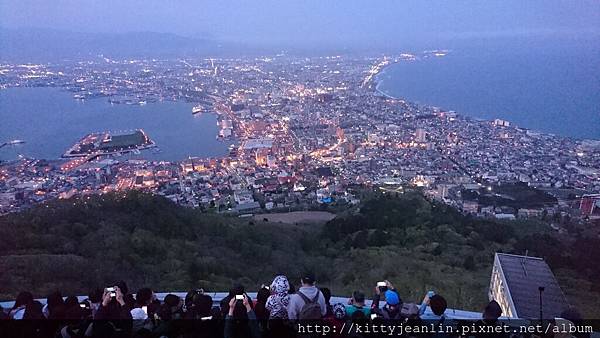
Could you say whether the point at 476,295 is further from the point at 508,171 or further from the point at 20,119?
the point at 20,119

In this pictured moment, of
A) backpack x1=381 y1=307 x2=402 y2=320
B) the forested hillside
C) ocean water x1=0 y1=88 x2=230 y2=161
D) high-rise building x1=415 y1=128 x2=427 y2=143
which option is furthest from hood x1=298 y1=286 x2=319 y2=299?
high-rise building x1=415 y1=128 x2=427 y2=143

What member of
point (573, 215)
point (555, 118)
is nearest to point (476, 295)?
point (573, 215)

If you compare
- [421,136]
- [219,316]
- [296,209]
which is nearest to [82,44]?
[421,136]

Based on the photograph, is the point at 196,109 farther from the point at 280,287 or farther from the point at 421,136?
the point at 280,287

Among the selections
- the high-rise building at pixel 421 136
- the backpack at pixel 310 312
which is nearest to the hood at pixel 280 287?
the backpack at pixel 310 312

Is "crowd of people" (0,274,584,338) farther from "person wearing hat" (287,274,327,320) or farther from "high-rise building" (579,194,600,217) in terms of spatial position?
"high-rise building" (579,194,600,217)

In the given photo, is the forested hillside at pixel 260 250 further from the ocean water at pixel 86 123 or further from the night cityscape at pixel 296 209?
the ocean water at pixel 86 123
